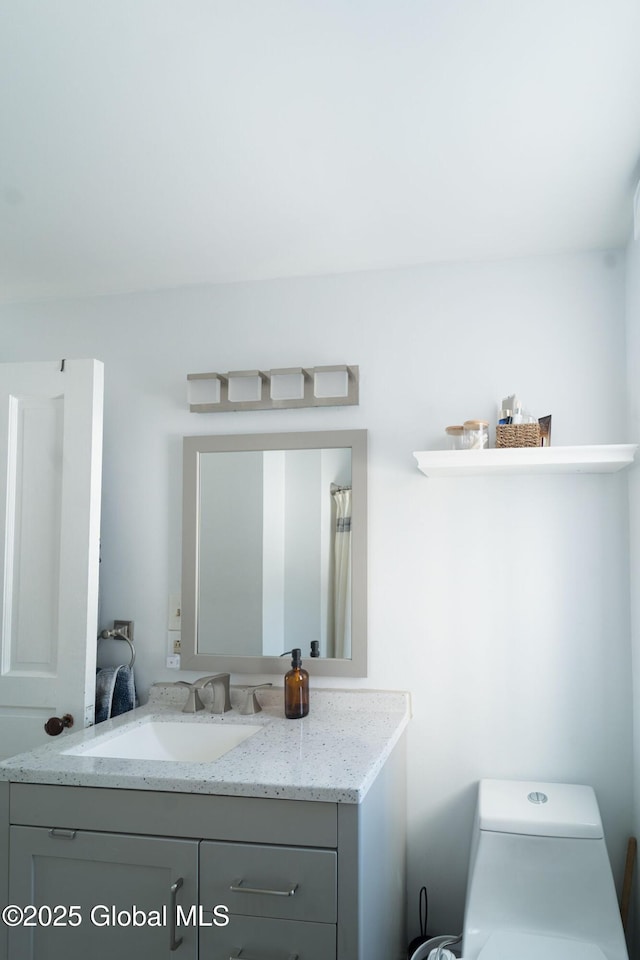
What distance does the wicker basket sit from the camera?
227 centimetres

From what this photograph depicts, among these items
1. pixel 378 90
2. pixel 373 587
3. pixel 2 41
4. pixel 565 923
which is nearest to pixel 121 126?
pixel 2 41

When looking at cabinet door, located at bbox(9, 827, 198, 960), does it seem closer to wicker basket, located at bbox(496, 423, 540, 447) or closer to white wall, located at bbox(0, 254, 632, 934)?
white wall, located at bbox(0, 254, 632, 934)

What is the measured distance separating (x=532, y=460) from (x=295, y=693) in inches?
40.5

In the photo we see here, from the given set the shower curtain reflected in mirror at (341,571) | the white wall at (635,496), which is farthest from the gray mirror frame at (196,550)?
the white wall at (635,496)

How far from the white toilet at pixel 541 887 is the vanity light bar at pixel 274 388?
54.0 inches

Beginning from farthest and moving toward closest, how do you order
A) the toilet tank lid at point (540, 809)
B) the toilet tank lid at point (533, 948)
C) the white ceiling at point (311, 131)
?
the toilet tank lid at point (540, 809) → the toilet tank lid at point (533, 948) → the white ceiling at point (311, 131)

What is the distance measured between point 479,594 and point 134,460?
4.36 ft

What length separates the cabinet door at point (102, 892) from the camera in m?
1.76

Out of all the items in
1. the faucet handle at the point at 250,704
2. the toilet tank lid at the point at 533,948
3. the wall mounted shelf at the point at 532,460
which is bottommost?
the toilet tank lid at the point at 533,948

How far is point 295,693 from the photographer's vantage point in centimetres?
240

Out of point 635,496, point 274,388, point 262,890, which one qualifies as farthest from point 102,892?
point 635,496

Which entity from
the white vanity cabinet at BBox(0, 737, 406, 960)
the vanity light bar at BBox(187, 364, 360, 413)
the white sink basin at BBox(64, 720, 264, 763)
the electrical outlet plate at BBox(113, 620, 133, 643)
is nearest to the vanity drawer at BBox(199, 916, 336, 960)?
the white vanity cabinet at BBox(0, 737, 406, 960)

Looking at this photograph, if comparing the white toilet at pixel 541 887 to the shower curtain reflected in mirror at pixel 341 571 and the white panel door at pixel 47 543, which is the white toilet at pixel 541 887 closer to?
the shower curtain reflected in mirror at pixel 341 571

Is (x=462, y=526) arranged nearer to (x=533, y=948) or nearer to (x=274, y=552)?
(x=274, y=552)
